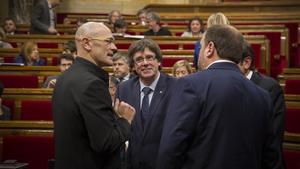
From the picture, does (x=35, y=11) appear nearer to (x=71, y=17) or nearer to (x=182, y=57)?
(x=182, y=57)

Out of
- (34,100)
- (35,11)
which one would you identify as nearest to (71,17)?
(35,11)

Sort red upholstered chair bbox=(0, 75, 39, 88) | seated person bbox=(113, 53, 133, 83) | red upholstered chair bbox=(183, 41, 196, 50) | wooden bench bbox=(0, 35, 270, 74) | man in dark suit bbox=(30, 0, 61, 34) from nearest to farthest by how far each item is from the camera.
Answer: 1. seated person bbox=(113, 53, 133, 83)
2. red upholstered chair bbox=(0, 75, 39, 88)
3. wooden bench bbox=(0, 35, 270, 74)
4. red upholstered chair bbox=(183, 41, 196, 50)
5. man in dark suit bbox=(30, 0, 61, 34)

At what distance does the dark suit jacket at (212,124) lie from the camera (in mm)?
3457

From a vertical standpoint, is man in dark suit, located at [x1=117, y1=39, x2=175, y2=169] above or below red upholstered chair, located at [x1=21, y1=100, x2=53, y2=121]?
above

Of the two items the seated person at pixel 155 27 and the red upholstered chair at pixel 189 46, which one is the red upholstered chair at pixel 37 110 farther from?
the seated person at pixel 155 27

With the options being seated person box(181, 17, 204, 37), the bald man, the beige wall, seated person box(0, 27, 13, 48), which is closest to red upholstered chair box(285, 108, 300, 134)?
the bald man

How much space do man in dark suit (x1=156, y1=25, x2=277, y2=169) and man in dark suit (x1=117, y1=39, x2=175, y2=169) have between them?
0.83 metres

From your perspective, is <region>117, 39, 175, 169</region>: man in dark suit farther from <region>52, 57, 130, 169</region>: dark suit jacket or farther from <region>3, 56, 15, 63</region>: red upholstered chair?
<region>3, 56, 15, 63</region>: red upholstered chair

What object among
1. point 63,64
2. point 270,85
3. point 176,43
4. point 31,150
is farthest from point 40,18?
point 270,85

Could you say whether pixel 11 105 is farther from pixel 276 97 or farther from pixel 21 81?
pixel 276 97

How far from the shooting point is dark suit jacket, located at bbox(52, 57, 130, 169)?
3.55 metres

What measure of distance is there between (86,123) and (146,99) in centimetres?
104

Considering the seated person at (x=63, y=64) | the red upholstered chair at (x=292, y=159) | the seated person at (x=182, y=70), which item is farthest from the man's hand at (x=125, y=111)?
the seated person at (x=63, y=64)

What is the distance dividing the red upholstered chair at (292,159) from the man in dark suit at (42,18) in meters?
7.63
